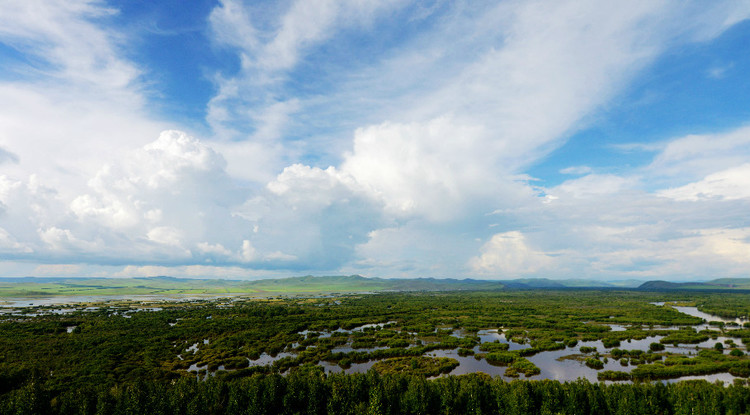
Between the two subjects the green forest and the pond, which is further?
the pond

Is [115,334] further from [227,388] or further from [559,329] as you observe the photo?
[559,329]

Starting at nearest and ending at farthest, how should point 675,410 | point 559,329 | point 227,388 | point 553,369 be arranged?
point 675,410
point 227,388
point 553,369
point 559,329

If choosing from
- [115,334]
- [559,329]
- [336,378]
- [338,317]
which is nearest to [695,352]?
[559,329]

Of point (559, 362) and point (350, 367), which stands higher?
point (559, 362)

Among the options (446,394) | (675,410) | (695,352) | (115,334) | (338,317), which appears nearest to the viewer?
(675,410)

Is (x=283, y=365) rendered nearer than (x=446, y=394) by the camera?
No

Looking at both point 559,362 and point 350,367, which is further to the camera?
point 559,362

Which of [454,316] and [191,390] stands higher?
[191,390]

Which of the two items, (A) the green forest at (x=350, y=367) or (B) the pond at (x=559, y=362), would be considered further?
(B) the pond at (x=559, y=362)
